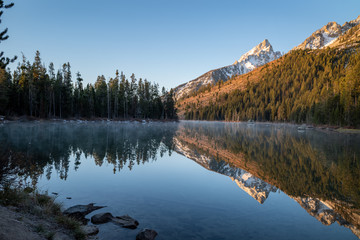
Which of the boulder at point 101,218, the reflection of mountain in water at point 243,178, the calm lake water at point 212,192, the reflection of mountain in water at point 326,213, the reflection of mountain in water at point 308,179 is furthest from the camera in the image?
the reflection of mountain in water at point 243,178

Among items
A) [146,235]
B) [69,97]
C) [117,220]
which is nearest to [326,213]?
[146,235]

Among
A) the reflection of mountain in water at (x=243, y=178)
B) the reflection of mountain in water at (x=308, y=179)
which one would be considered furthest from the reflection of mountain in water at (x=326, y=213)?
the reflection of mountain in water at (x=243, y=178)

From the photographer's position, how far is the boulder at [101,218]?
7840 millimetres

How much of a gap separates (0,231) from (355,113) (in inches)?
3134

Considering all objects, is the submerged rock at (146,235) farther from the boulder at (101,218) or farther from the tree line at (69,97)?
the tree line at (69,97)

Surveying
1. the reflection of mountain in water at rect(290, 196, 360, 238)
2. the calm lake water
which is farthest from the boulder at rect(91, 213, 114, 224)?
the reflection of mountain in water at rect(290, 196, 360, 238)

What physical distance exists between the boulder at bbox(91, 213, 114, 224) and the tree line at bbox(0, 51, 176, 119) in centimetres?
5984

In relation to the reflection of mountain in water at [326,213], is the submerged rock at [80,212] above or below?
above

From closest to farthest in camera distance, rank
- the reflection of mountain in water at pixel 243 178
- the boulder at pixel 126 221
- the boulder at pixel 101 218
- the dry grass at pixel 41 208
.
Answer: the dry grass at pixel 41 208
the boulder at pixel 126 221
the boulder at pixel 101 218
the reflection of mountain in water at pixel 243 178

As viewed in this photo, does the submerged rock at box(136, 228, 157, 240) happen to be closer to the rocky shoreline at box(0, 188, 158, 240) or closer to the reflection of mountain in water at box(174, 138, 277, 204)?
the rocky shoreline at box(0, 188, 158, 240)

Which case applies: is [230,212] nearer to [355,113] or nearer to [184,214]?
[184,214]

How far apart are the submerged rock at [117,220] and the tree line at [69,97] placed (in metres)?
59.9

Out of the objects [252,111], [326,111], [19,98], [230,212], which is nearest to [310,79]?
[252,111]

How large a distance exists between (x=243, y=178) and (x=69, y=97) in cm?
8452
